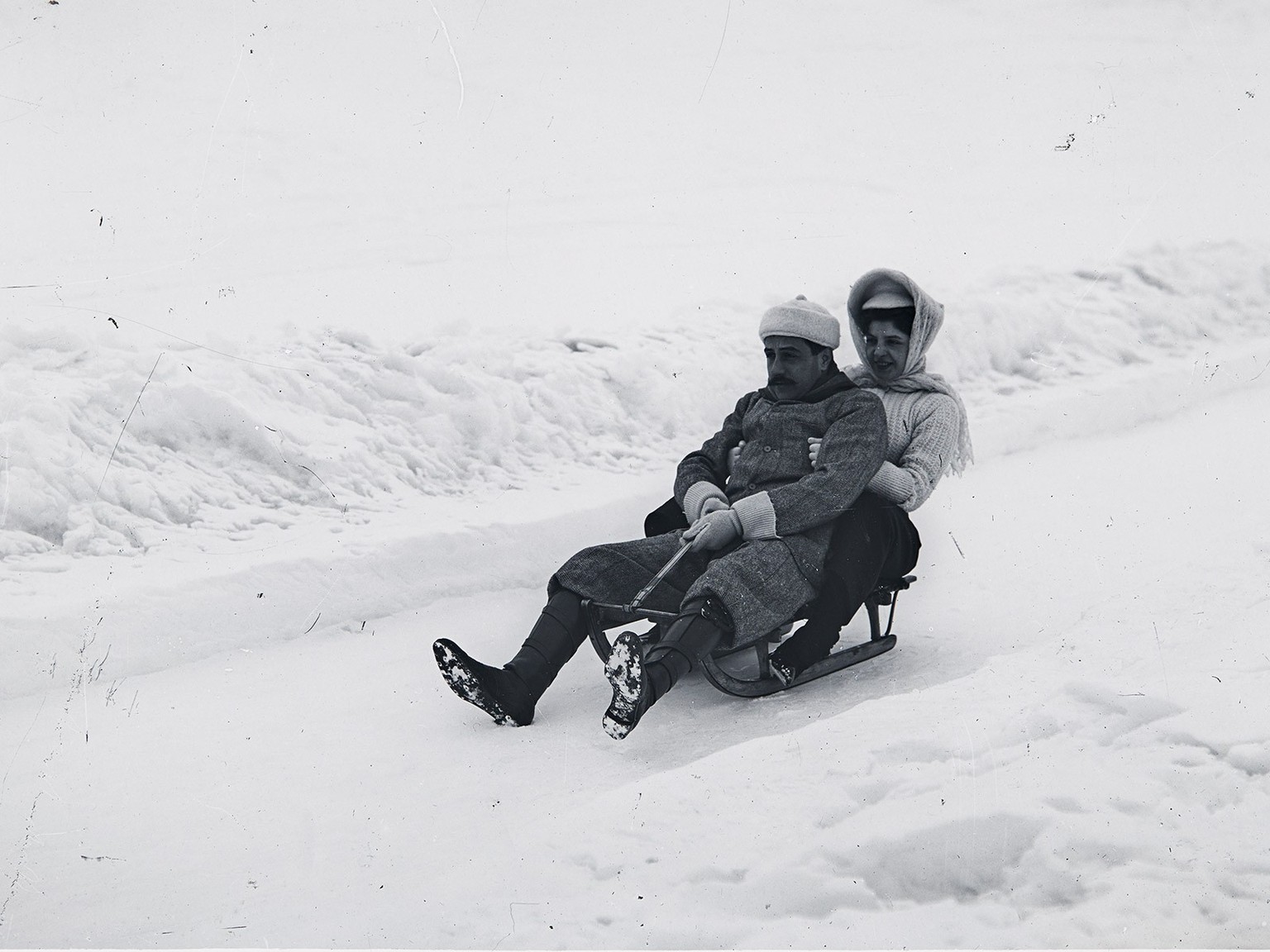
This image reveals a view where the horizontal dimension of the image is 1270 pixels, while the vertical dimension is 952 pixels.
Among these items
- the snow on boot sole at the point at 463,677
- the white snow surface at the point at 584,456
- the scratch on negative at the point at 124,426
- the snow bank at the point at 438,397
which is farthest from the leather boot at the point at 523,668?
the scratch on negative at the point at 124,426

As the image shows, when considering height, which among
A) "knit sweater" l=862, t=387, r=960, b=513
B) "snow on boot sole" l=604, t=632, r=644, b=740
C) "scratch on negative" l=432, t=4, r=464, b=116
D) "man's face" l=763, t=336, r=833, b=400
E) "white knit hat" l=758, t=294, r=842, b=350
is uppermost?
"scratch on negative" l=432, t=4, r=464, b=116

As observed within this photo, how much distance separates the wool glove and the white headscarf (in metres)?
0.68

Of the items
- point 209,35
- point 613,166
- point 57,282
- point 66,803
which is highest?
point 209,35

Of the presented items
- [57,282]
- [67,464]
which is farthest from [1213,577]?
[57,282]

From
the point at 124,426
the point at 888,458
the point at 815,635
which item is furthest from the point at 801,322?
the point at 124,426

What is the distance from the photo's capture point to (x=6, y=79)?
3633 millimetres

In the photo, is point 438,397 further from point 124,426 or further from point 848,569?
point 848,569

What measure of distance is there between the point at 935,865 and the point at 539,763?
0.99 metres

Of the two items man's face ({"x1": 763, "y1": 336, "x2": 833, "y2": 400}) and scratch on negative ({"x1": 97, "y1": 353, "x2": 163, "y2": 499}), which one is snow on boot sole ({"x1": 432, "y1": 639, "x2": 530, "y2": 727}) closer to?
man's face ({"x1": 763, "y1": 336, "x2": 833, "y2": 400})

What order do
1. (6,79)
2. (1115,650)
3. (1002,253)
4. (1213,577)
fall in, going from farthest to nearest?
1. (1002,253)
2. (6,79)
3. (1213,577)
4. (1115,650)

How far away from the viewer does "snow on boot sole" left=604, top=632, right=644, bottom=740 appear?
2824 mm

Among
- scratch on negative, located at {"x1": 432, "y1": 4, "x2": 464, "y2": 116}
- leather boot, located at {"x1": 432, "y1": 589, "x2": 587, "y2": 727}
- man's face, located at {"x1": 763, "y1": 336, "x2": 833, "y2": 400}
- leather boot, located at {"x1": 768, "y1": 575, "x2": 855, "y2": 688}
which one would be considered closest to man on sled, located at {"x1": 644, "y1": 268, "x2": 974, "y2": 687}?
leather boot, located at {"x1": 768, "y1": 575, "x2": 855, "y2": 688}

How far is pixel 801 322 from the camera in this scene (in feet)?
11.0

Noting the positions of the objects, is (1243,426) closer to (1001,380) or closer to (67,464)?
(1001,380)
